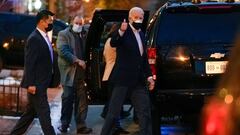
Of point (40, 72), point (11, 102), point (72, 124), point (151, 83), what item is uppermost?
point (40, 72)

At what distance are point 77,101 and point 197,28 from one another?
2371 millimetres

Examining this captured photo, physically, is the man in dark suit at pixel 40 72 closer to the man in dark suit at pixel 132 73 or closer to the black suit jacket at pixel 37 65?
the black suit jacket at pixel 37 65

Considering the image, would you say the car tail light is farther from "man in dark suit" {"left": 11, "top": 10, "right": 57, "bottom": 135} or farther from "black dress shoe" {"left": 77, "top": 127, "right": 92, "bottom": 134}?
"black dress shoe" {"left": 77, "top": 127, "right": 92, "bottom": 134}

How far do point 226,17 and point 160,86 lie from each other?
4.24 feet

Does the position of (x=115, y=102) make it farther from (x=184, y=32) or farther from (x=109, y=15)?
(x=109, y=15)

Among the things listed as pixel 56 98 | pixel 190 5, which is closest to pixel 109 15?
pixel 190 5

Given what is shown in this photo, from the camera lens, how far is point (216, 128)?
4309 mm

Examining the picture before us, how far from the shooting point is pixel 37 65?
827 centimetres

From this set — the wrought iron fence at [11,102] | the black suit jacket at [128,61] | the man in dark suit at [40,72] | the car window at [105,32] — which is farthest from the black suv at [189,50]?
the wrought iron fence at [11,102]

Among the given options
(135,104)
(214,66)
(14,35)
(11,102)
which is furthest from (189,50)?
(14,35)

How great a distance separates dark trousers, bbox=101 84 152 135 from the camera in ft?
26.8

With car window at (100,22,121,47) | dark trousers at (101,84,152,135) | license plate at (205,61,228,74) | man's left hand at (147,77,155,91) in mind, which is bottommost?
dark trousers at (101,84,152,135)

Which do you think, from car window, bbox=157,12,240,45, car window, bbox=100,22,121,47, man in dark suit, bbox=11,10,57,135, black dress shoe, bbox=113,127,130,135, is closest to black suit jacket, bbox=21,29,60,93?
man in dark suit, bbox=11,10,57,135

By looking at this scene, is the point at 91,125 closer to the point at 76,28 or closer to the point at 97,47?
the point at 97,47
